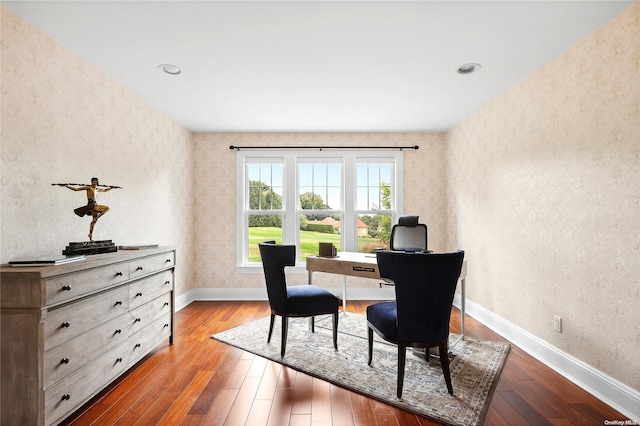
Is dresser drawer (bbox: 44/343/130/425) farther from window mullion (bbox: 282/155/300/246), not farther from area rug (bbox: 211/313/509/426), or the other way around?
window mullion (bbox: 282/155/300/246)

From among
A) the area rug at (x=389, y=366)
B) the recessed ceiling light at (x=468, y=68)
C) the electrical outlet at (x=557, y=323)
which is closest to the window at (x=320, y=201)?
the area rug at (x=389, y=366)

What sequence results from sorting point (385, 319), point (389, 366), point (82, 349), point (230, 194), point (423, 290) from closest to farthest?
point (82, 349) → point (423, 290) → point (385, 319) → point (389, 366) → point (230, 194)

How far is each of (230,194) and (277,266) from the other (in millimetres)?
2538

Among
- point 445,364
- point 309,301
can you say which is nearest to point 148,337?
point 309,301

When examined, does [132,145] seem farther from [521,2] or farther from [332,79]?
[521,2]

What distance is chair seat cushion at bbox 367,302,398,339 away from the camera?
7.73 feet

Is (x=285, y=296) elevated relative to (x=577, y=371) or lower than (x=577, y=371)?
elevated

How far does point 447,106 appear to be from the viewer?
13.1ft

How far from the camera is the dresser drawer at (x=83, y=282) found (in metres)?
1.88

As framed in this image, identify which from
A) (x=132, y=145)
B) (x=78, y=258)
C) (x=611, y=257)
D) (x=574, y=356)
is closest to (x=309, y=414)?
(x=78, y=258)

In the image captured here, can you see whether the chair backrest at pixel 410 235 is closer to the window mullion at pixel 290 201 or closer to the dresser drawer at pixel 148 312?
the window mullion at pixel 290 201

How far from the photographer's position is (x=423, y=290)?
2.23m

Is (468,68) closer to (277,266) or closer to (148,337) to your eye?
(277,266)

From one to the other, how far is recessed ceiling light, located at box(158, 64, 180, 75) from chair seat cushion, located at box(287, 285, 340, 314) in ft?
7.39
